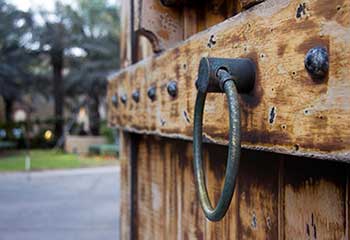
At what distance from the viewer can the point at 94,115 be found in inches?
539

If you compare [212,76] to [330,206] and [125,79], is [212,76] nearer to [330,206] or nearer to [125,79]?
[330,206]

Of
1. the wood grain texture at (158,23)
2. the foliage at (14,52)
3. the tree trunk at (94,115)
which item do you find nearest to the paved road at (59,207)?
the wood grain texture at (158,23)

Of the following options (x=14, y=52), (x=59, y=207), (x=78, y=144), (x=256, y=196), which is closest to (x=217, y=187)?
(x=256, y=196)

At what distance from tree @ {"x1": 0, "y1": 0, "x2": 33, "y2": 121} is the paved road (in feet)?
19.2

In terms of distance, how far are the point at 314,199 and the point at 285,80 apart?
13 centimetres

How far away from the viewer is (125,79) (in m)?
0.90

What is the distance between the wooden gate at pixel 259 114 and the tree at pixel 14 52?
1200 centimetres

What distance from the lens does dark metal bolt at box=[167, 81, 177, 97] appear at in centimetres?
61

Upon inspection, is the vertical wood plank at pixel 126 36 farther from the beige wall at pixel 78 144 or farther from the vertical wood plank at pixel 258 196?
the beige wall at pixel 78 144

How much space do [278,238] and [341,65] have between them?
0.24 metres

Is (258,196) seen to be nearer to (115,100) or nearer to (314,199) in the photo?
(314,199)

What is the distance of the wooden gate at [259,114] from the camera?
0.31 metres

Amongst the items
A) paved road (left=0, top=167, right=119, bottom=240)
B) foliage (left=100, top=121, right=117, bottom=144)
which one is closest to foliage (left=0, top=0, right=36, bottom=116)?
foliage (left=100, top=121, right=117, bottom=144)

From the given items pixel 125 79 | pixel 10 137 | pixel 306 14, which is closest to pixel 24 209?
pixel 125 79
